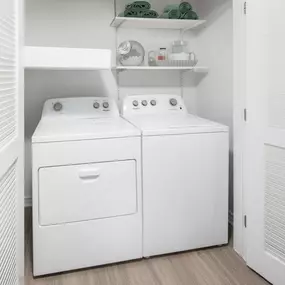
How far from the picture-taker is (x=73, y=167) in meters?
1.76

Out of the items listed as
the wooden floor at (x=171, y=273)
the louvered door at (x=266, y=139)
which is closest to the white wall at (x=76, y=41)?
the wooden floor at (x=171, y=273)

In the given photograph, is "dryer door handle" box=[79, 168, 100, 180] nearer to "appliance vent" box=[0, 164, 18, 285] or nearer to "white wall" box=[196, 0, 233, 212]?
"appliance vent" box=[0, 164, 18, 285]

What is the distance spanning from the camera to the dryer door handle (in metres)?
1.77

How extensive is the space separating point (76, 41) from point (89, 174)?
54.2 inches

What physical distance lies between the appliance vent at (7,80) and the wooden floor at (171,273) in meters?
1.01

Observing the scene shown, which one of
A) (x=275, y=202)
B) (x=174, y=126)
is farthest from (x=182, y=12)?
(x=275, y=202)

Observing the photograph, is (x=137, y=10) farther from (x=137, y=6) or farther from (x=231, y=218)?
(x=231, y=218)

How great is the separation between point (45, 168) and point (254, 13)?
147 centimetres

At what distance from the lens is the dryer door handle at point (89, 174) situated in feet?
5.81

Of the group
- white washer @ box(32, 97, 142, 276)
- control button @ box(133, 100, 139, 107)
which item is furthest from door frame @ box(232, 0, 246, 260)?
control button @ box(133, 100, 139, 107)

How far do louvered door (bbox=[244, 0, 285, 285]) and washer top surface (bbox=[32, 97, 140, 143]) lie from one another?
73cm

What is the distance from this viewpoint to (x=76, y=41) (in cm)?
260

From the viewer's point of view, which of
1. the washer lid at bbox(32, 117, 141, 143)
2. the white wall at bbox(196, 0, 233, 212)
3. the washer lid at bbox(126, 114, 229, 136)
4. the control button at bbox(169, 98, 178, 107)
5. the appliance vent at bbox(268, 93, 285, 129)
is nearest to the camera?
the appliance vent at bbox(268, 93, 285, 129)

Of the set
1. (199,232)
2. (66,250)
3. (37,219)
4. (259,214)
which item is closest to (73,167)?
(37,219)
